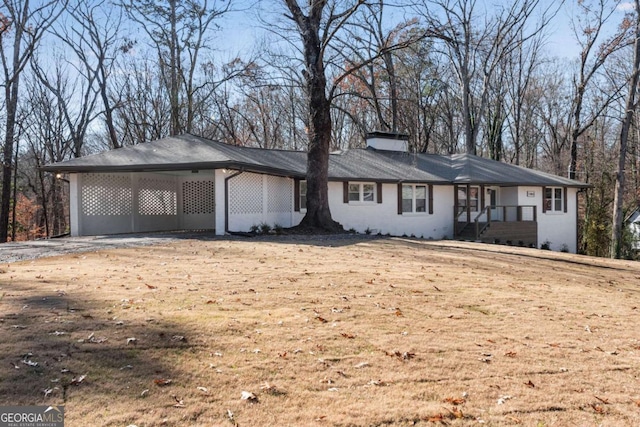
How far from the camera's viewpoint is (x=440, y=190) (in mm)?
19094

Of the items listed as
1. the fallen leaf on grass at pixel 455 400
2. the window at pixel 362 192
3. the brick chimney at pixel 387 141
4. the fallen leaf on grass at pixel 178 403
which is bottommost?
the fallen leaf on grass at pixel 455 400

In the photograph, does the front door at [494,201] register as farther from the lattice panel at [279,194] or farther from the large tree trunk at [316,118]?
the lattice panel at [279,194]

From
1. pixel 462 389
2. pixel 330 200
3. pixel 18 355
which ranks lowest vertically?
pixel 462 389

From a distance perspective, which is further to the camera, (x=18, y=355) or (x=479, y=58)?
(x=479, y=58)

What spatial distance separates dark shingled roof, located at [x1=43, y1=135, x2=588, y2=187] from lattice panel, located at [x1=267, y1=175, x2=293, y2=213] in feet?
1.73

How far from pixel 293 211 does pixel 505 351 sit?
45.0ft

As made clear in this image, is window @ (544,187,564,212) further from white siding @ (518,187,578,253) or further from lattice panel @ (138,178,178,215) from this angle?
lattice panel @ (138,178,178,215)

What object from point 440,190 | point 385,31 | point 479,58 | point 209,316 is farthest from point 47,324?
point 479,58

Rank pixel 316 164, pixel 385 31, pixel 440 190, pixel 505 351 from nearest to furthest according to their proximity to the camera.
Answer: pixel 505 351, pixel 316 164, pixel 440 190, pixel 385 31

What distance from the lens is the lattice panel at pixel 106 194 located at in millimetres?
14062

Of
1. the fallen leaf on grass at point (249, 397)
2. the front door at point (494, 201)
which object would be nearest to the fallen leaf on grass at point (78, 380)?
the fallen leaf on grass at point (249, 397)

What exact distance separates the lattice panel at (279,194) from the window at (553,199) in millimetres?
11245

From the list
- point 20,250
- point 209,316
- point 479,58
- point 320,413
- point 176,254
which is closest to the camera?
point 320,413

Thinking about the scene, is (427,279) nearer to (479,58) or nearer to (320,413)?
(320,413)
